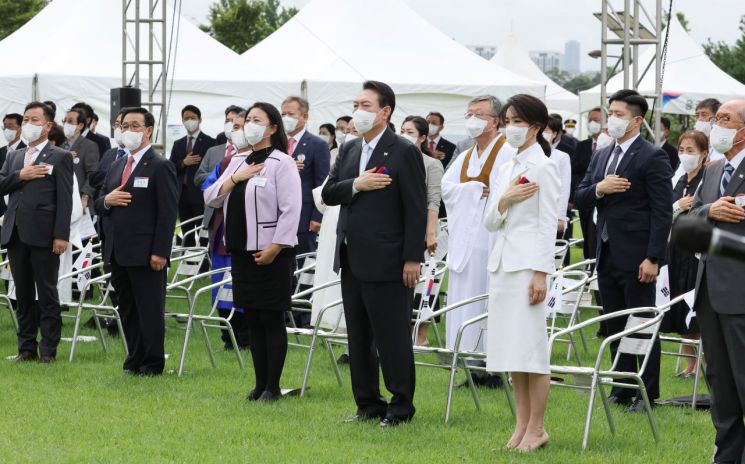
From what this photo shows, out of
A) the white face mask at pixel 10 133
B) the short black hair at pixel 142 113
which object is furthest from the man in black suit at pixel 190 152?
the short black hair at pixel 142 113

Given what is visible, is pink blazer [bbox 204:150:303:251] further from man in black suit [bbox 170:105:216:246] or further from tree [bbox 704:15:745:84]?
tree [bbox 704:15:745:84]

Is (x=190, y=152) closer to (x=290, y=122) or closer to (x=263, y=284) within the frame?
(x=290, y=122)

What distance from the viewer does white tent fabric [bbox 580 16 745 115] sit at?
81.7ft

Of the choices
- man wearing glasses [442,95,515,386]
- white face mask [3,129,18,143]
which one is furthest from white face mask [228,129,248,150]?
white face mask [3,129,18,143]

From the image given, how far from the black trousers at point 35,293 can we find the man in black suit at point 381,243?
10.7ft

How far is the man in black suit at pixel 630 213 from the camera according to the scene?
707cm

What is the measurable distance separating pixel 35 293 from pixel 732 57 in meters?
42.1

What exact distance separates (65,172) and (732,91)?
63.6ft

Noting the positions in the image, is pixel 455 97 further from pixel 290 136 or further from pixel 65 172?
pixel 65 172

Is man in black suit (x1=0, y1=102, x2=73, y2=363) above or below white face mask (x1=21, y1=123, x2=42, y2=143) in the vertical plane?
below

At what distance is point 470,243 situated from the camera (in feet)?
26.9

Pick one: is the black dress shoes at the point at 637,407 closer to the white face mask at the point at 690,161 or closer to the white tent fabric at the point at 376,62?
the white face mask at the point at 690,161

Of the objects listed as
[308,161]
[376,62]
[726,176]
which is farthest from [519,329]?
[376,62]

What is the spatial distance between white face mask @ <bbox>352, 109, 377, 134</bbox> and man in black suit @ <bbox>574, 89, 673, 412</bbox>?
1.45 m
